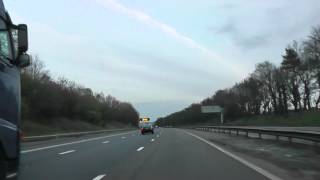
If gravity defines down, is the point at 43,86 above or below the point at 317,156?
above

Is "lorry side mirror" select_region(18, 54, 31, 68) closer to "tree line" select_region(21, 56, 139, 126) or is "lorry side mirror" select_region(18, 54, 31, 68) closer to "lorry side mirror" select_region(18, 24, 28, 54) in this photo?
"lorry side mirror" select_region(18, 24, 28, 54)

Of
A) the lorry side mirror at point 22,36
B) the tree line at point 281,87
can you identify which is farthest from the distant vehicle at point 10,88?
the tree line at point 281,87

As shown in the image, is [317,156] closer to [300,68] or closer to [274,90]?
[300,68]

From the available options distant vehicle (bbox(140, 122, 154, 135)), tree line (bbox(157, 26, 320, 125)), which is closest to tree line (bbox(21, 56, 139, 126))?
distant vehicle (bbox(140, 122, 154, 135))

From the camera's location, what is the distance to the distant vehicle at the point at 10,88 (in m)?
7.88

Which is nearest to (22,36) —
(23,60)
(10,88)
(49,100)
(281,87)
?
(23,60)

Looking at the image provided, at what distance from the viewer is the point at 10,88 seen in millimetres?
8227

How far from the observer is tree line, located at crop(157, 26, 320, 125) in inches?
3799

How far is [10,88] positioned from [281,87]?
11630 cm

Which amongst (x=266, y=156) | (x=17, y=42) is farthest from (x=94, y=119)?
(x=17, y=42)

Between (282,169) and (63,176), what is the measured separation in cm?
608

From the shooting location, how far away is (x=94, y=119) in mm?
108188

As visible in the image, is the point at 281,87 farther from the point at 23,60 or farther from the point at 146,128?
the point at 23,60

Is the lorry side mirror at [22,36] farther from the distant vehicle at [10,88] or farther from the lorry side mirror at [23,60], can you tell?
the lorry side mirror at [23,60]
